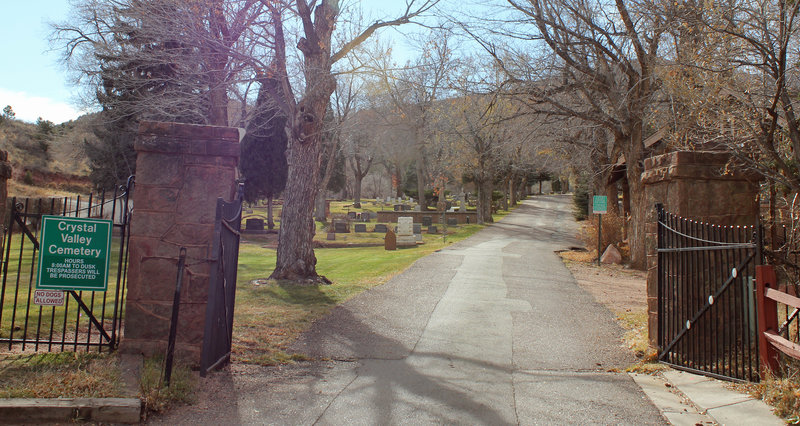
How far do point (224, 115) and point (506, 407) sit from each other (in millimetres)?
15695

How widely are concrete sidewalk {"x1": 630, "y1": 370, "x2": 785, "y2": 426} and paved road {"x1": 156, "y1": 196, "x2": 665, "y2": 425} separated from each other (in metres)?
0.16

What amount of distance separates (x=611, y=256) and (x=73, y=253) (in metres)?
17.7

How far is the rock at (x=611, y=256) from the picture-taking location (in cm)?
1984

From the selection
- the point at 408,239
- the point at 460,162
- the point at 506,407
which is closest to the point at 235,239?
the point at 506,407

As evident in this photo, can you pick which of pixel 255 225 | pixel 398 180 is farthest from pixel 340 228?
pixel 398 180

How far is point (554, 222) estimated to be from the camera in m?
46.0

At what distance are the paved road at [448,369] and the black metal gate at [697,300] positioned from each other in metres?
0.72

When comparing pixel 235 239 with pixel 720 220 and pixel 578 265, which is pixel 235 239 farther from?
pixel 578 265

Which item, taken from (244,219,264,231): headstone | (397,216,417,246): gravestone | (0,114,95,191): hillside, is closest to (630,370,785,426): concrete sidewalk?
(397,216,417,246): gravestone

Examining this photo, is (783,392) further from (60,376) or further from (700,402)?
(60,376)

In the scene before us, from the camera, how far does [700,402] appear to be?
5094 mm

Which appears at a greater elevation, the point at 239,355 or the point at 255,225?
the point at 255,225

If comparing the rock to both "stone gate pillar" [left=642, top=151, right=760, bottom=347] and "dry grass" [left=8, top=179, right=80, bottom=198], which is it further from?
"dry grass" [left=8, top=179, right=80, bottom=198]

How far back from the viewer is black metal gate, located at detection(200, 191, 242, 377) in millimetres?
5395
